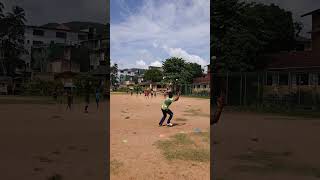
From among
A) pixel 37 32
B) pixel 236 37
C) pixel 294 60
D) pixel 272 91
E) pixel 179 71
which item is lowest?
pixel 272 91

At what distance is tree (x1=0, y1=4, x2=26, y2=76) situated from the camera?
A: 12.5m

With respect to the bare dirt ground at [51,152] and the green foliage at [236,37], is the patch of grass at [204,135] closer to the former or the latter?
the bare dirt ground at [51,152]

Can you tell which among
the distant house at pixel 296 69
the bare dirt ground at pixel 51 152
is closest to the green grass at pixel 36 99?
the bare dirt ground at pixel 51 152

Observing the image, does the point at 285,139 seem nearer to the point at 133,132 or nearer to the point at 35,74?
the point at 133,132

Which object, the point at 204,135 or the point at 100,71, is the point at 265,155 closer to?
the point at 204,135

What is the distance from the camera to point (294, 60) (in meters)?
27.5

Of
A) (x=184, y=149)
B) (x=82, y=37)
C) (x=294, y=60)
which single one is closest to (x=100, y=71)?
(x=82, y=37)

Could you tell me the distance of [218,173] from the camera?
20.3 feet

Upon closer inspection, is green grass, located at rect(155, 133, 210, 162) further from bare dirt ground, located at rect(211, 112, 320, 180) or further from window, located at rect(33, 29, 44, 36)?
window, located at rect(33, 29, 44, 36)

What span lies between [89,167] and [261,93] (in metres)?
17.7

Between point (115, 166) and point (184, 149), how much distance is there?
210 centimetres

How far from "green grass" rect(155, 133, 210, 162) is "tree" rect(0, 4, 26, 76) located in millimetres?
5901

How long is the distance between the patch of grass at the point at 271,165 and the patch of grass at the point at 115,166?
2.05 metres

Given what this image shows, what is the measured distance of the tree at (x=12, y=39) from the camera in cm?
1254
